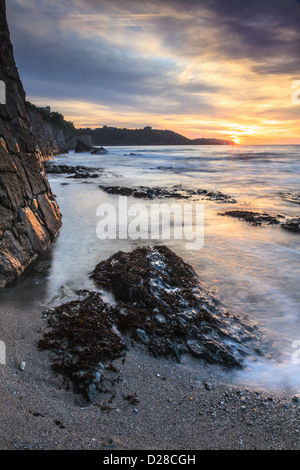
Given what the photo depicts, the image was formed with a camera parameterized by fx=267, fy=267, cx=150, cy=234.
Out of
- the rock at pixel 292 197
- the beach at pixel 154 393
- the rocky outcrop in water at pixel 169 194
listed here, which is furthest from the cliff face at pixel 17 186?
the rock at pixel 292 197

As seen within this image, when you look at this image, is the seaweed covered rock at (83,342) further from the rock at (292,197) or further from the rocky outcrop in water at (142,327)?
the rock at (292,197)

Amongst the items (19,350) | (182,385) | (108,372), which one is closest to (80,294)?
(19,350)

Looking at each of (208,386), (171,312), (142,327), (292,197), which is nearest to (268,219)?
(292,197)

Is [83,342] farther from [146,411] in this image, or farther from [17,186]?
[17,186]

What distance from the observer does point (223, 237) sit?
7918 millimetres

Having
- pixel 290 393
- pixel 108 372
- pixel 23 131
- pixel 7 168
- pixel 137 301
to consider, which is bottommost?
pixel 290 393

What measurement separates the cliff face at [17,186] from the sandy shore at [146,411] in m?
2.06

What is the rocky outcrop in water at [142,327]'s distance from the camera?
3.04 meters

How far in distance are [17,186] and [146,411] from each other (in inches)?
181

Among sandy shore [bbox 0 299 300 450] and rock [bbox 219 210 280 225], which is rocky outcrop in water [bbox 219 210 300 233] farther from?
sandy shore [bbox 0 299 300 450]

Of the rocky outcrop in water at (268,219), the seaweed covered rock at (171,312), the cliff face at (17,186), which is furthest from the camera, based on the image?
the rocky outcrop in water at (268,219)

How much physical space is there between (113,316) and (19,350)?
1253 mm
